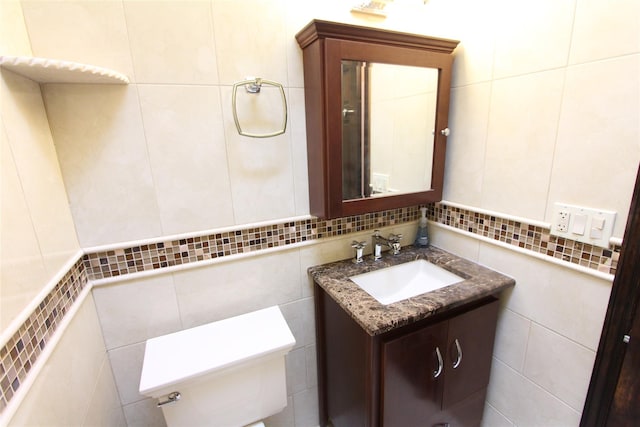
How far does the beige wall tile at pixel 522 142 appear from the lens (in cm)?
102

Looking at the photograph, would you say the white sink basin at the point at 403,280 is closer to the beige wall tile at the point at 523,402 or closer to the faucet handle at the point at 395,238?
the faucet handle at the point at 395,238

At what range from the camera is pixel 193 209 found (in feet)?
3.64

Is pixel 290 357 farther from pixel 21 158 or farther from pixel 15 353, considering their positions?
pixel 21 158

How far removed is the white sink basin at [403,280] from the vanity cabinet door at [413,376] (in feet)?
0.96

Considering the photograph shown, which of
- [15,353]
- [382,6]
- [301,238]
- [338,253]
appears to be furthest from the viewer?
[338,253]

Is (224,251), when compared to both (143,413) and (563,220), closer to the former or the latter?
(143,413)

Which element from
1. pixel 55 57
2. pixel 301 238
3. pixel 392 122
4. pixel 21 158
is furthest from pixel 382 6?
pixel 21 158

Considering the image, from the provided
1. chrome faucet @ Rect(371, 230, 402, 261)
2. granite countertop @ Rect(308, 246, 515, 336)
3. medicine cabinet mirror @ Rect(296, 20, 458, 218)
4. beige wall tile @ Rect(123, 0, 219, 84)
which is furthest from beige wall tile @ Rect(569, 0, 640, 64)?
beige wall tile @ Rect(123, 0, 219, 84)

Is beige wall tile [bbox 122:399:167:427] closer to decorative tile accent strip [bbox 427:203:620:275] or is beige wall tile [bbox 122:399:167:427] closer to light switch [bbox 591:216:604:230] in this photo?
decorative tile accent strip [bbox 427:203:620:275]

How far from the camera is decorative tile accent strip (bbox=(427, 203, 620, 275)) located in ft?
3.08

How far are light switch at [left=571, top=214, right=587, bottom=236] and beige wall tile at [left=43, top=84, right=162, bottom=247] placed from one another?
1.45 metres

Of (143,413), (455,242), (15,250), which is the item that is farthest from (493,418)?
(15,250)

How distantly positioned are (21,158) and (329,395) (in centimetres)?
149

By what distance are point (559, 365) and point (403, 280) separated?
0.64 meters
